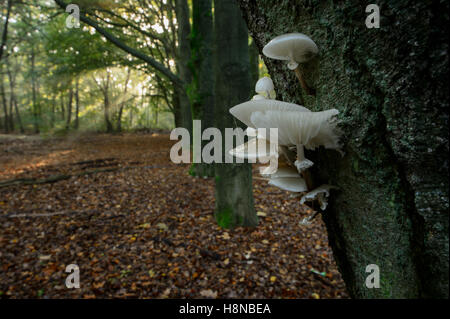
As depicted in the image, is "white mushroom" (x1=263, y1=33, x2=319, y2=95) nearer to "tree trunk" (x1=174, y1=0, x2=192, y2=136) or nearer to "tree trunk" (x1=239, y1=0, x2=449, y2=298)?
"tree trunk" (x1=239, y1=0, x2=449, y2=298)

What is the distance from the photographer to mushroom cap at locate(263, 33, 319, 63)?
74 cm

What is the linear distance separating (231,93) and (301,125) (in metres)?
3.46

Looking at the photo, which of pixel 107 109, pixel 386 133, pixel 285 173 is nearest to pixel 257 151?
pixel 285 173

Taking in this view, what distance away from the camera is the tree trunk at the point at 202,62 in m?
6.16

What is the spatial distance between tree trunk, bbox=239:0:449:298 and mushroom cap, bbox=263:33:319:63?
40 mm

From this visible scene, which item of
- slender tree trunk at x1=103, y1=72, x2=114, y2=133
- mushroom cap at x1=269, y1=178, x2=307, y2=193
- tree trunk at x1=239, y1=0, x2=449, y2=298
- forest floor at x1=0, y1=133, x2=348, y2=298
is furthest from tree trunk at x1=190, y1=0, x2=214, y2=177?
slender tree trunk at x1=103, y1=72, x2=114, y2=133

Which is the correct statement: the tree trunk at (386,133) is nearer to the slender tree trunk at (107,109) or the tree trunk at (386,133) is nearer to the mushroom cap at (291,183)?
the mushroom cap at (291,183)

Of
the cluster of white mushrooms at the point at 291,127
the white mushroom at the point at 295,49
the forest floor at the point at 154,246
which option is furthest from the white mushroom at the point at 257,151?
the forest floor at the point at 154,246

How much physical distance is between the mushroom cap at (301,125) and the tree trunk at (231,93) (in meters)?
3.33

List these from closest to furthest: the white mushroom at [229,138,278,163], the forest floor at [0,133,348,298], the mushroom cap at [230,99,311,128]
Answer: the mushroom cap at [230,99,311,128] → the white mushroom at [229,138,278,163] → the forest floor at [0,133,348,298]

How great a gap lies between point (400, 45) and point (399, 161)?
0.32 meters

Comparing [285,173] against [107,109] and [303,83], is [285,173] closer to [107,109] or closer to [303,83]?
[303,83]

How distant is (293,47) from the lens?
2.54ft
